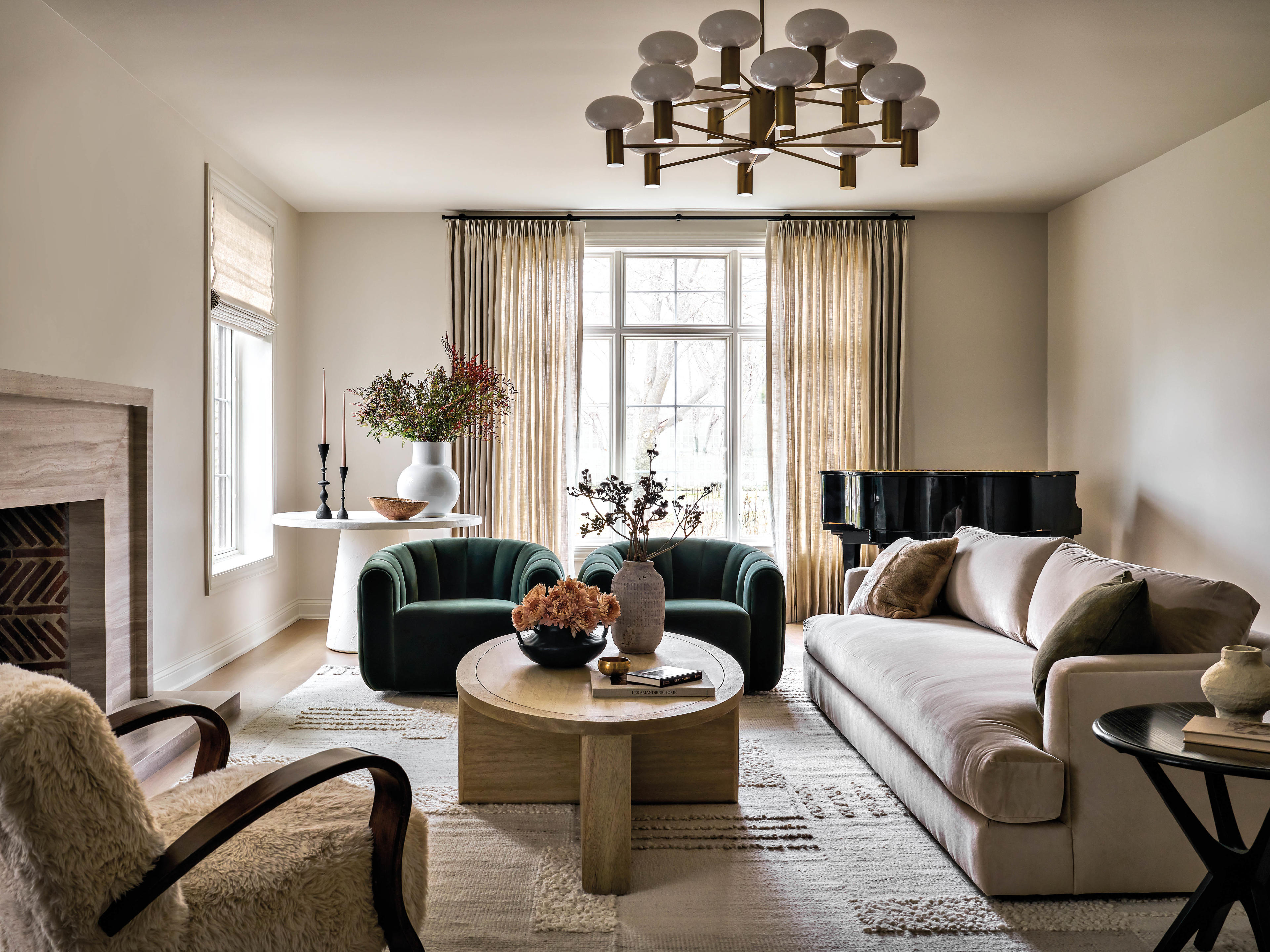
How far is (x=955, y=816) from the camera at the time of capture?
229cm

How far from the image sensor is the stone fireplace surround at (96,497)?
9.63 feet

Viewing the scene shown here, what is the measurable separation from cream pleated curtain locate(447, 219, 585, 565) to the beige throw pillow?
8.53 feet

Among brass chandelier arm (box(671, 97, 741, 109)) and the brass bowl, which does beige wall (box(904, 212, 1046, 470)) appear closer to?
brass chandelier arm (box(671, 97, 741, 109))

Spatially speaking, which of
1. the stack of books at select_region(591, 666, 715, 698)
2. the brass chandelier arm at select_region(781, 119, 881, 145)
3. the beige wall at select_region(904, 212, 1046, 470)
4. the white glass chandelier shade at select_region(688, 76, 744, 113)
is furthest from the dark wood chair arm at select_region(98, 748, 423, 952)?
the beige wall at select_region(904, 212, 1046, 470)

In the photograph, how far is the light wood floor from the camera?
3244 millimetres

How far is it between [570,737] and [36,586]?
2216mm

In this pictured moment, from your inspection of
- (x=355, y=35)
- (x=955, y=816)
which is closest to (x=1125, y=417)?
(x=955, y=816)

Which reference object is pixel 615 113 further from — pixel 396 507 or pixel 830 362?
pixel 830 362

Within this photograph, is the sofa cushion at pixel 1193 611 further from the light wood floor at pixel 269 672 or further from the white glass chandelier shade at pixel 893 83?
the light wood floor at pixel 269 672

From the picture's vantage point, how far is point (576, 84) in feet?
12.6

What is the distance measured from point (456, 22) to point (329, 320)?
3.08 meters

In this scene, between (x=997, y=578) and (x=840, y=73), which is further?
(x=997, y=578)

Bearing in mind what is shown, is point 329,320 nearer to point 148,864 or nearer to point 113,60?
point 113,60

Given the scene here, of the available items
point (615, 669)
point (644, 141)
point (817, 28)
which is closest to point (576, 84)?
point (644, 141)
